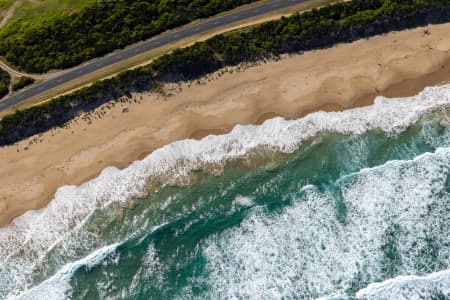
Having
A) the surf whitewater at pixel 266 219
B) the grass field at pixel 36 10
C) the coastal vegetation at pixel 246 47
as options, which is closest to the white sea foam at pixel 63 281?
the surf whitewater at pixel 266 219

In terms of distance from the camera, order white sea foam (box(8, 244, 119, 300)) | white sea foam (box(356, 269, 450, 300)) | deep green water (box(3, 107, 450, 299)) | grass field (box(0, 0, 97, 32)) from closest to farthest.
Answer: white sea foam (box(356, 269, 450, 300)) < deep green water (box(3, 107, 450, 299)) < white sea foam (box(8, 244, 119, 300)) < grass field (box(0, 0, 97, 32))

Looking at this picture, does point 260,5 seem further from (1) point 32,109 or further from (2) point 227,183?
(1) point 32,109

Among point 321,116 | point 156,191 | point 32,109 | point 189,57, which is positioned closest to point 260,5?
point 189,57

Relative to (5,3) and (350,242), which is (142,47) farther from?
(350,242)

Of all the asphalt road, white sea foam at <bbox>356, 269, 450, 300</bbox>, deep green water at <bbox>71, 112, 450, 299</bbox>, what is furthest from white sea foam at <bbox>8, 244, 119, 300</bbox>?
white sea foam at <bbox>356, 269, 450, 300</bbox>

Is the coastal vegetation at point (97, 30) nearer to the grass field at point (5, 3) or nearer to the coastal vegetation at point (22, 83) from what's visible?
the coastal vegetation at point (22, 83)

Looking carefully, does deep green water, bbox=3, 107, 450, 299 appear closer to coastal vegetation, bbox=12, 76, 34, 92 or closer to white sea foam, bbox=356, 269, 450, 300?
white sea foam, bbox=356, 269, 450, 300
